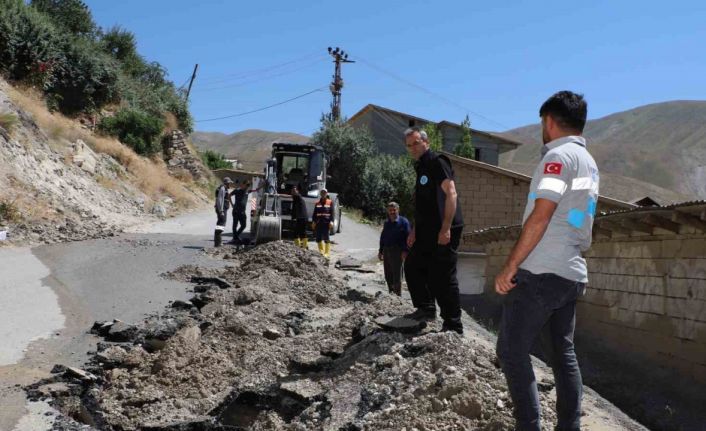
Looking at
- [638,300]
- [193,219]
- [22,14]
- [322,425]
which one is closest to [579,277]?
[322,425]

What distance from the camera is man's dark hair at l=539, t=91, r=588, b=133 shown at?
3.73 m

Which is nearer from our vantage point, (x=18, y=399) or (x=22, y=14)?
(x=18, y=399)

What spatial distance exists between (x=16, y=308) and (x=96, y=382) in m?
3.06

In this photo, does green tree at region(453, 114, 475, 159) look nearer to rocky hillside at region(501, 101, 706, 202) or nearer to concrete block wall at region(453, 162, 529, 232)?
concrete block wall at region(453, 162, 529, 232)

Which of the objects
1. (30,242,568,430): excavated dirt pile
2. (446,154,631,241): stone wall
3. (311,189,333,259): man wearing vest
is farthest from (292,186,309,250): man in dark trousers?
(446,154,631,241): stone wall

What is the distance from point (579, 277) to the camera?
357 cm

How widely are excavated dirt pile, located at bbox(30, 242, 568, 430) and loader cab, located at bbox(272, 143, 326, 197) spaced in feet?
36.8

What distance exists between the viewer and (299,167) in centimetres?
2048

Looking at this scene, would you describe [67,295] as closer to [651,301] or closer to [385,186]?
[651,301]

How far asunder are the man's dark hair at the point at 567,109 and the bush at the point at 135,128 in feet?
94.5

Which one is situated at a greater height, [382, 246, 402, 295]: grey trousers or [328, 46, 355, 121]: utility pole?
[328, 46, 355, 121]: utility pole

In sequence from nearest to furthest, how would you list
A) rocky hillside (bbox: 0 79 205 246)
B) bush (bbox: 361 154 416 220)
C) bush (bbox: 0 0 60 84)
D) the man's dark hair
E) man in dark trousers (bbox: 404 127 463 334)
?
the man's dark hair → man in dark trousers (bbox: 404 127 463 334) → rocky hillside (bbox: 0 79 205 246) → bush (bbox: 0 0 60 84) → bush (bbox: 361 154 416 220)

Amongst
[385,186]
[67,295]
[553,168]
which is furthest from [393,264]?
[385,186]

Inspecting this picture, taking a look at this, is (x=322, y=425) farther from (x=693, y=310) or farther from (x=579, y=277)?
(x=693, y=310)
